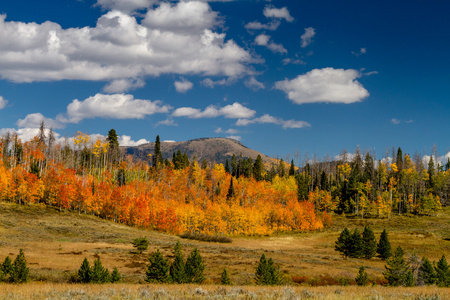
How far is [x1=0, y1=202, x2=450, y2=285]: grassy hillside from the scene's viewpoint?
140 ft

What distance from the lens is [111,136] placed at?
5536 inches

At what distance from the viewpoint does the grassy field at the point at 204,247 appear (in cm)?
4025


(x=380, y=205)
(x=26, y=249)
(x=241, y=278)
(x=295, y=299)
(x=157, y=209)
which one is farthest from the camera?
(x=380, y=205)

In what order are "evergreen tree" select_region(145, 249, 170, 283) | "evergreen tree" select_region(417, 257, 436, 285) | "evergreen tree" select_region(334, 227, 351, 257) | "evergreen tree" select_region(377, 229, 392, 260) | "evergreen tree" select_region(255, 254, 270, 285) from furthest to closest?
"evergreen tree" select_region(377, 229, 392, 260)
"evergreen tree" select_region(334, 227, 351, 257)
"evergreen tree" select_region(417, 257, 436, 285)
"evergreen tree" select_region(255, 254, 270, 285)
"evergreen tree" select_region(145, 249, 170, 283)

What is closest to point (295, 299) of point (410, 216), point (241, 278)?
point (241, 278)

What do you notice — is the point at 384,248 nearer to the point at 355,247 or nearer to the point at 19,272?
the point at 355,247

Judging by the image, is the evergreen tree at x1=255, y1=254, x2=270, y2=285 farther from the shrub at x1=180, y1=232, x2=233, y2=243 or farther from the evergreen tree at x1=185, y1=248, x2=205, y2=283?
the shrub at x1=180, y1=232, x2=233, y2=243

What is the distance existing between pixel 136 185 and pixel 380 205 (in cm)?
8707

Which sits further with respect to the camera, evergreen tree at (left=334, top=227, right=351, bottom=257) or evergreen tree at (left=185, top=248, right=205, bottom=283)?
evergreen tree at (left=334, top=227, right=351, bottom=257)

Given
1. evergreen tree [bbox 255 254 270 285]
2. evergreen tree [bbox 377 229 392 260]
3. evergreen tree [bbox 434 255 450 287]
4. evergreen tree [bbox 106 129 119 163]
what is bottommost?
evergreen tree [bbox 377 229 392 260]

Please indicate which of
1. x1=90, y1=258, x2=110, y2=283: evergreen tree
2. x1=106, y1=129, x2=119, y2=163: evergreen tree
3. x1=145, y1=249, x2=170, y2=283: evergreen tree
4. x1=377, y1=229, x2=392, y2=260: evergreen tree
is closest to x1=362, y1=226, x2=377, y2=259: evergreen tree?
x1=377, y1=229, x2=392, y2=260: evergreen tree

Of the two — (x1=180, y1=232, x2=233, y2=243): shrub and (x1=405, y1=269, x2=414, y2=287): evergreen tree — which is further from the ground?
(x1=405, y1=269, x2=414, y2=287): evergreen tree

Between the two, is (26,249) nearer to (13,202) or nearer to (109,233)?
(109,233)

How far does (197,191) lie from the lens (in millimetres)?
134875
